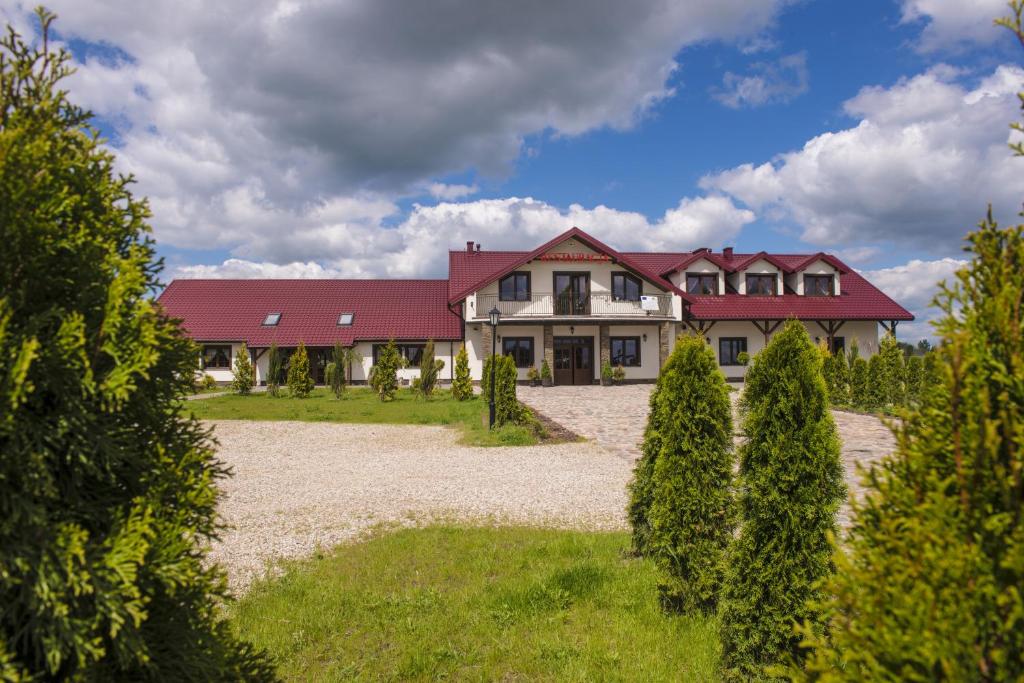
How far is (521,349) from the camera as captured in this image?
27.5 meters

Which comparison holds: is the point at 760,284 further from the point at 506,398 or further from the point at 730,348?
the point at 506,398

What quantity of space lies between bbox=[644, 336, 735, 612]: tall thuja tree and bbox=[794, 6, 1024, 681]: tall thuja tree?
2.71 meters

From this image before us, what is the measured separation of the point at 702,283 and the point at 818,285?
6599mm

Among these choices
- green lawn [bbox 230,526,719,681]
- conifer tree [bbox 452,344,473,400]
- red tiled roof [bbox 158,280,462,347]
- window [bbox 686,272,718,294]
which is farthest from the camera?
window [bbox 686,272,718,294]

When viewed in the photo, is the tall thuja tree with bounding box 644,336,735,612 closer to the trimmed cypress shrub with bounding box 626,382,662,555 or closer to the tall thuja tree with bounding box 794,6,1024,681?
the trimmed cypress shrub with bounding box 626,382,662,555

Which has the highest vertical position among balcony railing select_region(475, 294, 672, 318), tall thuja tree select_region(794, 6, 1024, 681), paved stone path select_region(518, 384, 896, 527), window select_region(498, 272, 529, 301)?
window select_region(498, 272, 529, 301)

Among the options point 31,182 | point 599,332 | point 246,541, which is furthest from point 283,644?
point 599,332

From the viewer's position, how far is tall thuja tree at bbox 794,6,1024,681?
3.90ft

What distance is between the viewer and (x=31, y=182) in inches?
60.7

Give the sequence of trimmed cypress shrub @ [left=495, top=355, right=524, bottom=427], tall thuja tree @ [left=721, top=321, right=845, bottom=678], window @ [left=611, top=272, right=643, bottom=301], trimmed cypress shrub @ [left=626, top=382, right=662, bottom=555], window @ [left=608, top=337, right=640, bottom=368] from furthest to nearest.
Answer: window @ [left=608, top=337, right=640, bottom=368]
window @ [left=611, top=272, right=643, bottom=301]
trimmed cypress shrub @ [left=495, top=355, right=524, bottom=427]
trimmed cypress shrub @ [left=626, top=382, right=662, bottom=555]
tall thuja tree @ [left=721, top=321, right=845, bottom=678]

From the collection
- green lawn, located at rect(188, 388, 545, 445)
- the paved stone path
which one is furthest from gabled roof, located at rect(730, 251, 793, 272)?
green lawn, located at rect(188, 388, 545, 445)

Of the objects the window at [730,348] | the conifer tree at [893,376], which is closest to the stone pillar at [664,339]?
the window at [730,348]

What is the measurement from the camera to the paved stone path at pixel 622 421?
10375 millimetres

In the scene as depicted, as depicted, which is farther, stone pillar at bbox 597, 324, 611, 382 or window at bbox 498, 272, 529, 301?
stone pillar at bbox 597, 324, 611, 382
